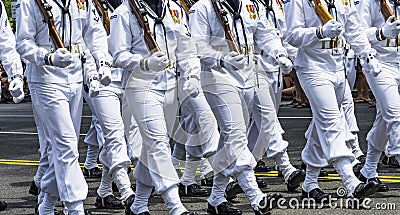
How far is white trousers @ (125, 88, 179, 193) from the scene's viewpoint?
764 centimetres

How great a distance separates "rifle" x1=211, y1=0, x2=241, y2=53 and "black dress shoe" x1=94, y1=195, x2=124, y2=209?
1747 millimetres

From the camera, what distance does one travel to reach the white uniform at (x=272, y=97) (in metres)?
9.52

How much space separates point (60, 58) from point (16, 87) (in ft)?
2.27

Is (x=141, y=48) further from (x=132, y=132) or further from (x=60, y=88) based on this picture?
(x=132, y=132)

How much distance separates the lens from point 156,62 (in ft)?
25.3

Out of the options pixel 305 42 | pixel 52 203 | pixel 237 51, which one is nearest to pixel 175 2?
pixel 237 51

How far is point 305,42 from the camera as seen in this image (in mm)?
8773

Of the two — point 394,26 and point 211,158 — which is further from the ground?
point 394,26

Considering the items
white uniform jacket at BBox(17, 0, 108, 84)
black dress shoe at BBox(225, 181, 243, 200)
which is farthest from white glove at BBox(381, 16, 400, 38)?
white uniform jacket at BBox(17, 0, 108, 84)

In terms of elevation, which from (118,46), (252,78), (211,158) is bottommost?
(211,158)

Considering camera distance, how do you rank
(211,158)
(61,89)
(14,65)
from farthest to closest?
(211,158) → (14,65) → (61,89)

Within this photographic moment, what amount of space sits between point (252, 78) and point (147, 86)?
1.34 m

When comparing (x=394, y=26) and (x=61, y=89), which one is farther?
(x=394, y=26)

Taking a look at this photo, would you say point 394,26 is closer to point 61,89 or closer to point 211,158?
point 211,158
